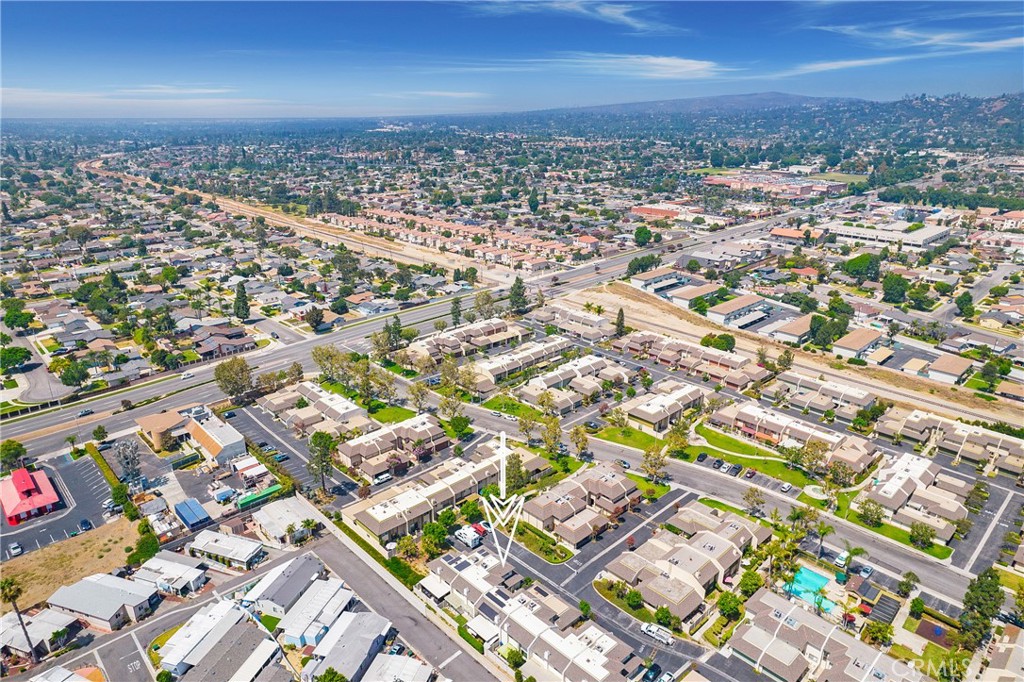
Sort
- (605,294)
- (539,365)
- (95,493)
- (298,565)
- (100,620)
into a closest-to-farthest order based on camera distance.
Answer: (100,620) → (298,565) → (95,493) → (539,365) → (605,294)

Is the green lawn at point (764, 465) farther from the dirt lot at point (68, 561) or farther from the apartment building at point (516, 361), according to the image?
the dirt lot at point (68, 561)

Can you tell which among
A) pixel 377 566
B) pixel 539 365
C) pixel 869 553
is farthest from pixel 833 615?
pixel 539 365

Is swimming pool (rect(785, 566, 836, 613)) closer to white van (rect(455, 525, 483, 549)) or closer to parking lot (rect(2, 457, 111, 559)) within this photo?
white van (rect(455, 525, 483, 549))

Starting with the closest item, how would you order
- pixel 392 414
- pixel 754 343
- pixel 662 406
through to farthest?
pixel 662 406 → pixel 392 414 → pixel 754 343

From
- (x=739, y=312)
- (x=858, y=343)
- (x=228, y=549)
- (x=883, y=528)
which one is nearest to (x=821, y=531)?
(x=883, y=528)

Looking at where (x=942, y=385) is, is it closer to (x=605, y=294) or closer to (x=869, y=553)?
(x=869, y=553)

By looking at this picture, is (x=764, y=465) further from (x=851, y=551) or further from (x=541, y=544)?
(x=541, y=544)

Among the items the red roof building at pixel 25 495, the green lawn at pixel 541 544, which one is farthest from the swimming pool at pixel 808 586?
the red roof building at pixel 25 495

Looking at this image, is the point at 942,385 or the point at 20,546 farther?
the point at 942,385
